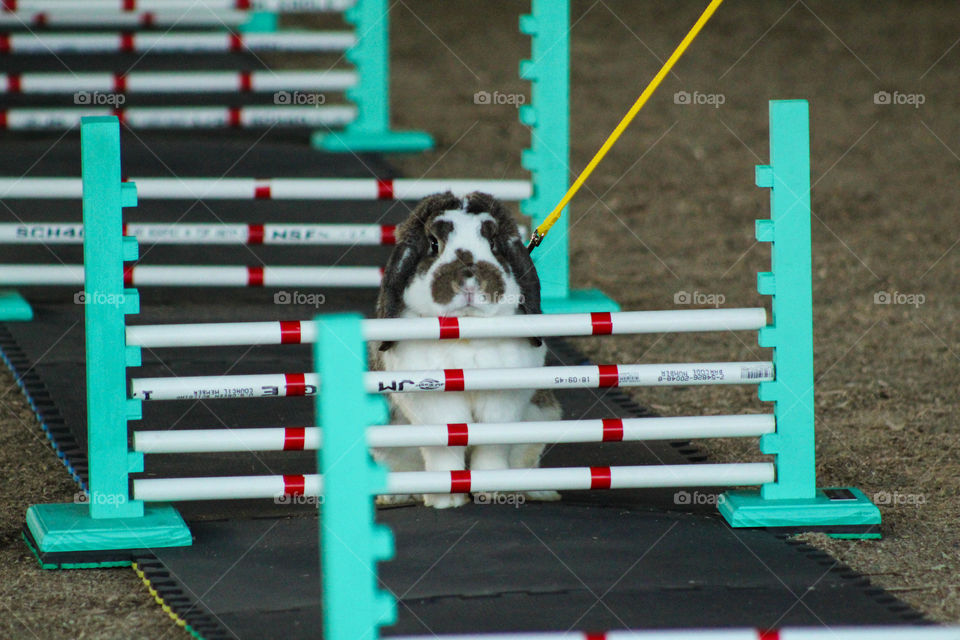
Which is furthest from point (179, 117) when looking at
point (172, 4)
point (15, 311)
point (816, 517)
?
point (816, 517)

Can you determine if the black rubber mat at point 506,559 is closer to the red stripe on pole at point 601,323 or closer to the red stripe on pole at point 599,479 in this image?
the red stripe on pole at point 599,479

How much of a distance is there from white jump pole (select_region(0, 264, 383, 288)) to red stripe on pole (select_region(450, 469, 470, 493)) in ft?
8.19

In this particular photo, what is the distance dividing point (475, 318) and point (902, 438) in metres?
1.95

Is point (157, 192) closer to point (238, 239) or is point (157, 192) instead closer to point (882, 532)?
point (238, 239)

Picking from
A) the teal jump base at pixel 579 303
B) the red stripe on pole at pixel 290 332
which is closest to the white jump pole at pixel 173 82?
the teal jump base at pixel 579 303

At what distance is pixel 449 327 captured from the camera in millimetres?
4203

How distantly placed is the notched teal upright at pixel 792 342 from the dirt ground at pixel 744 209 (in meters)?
0.10

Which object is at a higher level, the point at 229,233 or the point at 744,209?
the point at 744,209

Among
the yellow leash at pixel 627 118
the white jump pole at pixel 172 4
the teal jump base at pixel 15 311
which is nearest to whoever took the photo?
the yellow leash at pixel 627 118

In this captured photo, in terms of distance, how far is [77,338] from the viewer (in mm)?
6398

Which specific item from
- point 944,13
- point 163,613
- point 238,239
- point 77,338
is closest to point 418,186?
point 238,239

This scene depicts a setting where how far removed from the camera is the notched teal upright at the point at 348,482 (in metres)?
2.74

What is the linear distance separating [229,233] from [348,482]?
3913mm

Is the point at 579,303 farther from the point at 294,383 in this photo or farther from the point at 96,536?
the point at 96,536
